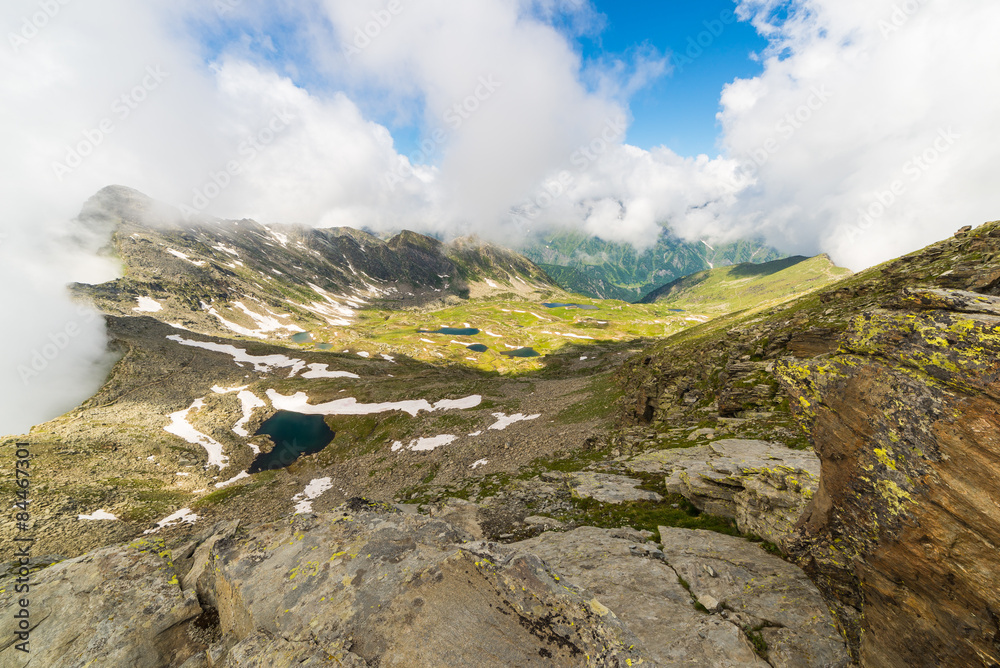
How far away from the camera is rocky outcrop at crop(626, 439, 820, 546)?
13703mm

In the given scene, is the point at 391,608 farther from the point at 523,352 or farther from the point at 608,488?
the point at 523,352

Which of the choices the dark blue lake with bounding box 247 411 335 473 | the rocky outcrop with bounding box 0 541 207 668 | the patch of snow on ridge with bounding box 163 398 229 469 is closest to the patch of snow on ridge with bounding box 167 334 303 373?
the dark blue lake with bounding box 247 411 335 473

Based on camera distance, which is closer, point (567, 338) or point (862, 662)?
point (862, 662)

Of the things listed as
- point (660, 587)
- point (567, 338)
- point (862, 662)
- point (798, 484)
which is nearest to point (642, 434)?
point (798, 484)

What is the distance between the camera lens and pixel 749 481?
623 inches

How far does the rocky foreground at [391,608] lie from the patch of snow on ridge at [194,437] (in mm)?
61597

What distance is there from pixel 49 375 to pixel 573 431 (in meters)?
120

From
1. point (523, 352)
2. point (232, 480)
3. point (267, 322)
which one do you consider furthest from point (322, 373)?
point (267, 322)

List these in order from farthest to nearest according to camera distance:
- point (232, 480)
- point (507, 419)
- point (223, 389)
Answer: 1. point (223, 389)
2. point (507, 419)
3. point (232, 480)

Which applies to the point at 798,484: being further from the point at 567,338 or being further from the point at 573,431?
the point at 567,338

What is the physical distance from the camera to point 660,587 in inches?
497

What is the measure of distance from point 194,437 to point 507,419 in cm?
5977

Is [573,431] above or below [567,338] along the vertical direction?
below

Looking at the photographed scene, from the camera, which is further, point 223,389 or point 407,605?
point 223,389
